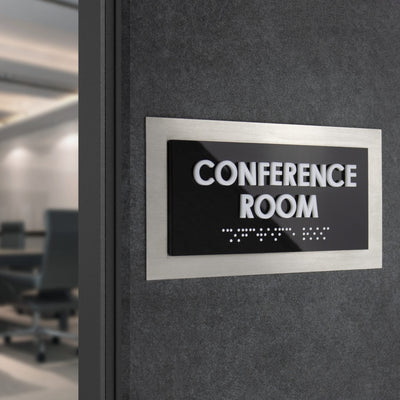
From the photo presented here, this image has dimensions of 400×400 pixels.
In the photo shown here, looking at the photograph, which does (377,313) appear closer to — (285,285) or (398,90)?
(285,285)

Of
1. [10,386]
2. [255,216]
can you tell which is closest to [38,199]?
[10,386]

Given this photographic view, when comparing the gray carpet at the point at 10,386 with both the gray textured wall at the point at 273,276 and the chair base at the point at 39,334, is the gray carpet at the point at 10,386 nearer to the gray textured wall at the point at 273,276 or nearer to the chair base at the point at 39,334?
the chair base at the point at 39,334

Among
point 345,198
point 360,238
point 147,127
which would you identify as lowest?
point 360,238

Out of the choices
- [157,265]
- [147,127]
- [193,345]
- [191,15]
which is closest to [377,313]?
[193,345]

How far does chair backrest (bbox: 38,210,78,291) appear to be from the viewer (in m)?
1.41

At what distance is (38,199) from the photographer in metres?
1.38

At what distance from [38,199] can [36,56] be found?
33 centimetres

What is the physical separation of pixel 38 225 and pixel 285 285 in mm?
632

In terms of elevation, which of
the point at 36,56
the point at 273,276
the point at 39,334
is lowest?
the point at 39,334

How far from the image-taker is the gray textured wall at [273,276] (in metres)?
1.44

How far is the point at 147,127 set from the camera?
143cm

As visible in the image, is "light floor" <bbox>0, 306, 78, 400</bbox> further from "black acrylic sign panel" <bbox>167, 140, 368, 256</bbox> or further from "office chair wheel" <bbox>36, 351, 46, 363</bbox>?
"black acrylic sign panel" <bbox>167, 140, 368, 256</bbox>

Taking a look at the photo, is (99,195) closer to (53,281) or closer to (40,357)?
(53,281)

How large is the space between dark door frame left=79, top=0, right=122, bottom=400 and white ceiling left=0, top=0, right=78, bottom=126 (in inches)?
1.3
